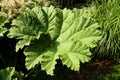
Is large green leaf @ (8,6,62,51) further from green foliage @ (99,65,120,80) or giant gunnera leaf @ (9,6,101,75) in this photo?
green foliage @ (99,65,120,80)

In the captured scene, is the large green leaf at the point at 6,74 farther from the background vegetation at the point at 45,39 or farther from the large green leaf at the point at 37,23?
the large green leaf at the point at 37,23

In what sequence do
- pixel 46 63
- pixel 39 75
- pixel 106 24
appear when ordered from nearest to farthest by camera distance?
1. pixel 46 63
2. pixel 39 75
3. pixel 106 24

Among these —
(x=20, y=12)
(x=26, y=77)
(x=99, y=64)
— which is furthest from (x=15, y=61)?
(x=99, y=64)

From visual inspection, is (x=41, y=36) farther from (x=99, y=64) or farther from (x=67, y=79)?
(x=99, y=64)

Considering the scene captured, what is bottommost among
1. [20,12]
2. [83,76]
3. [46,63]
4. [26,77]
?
[83,76]

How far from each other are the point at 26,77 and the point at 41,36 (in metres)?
0.64

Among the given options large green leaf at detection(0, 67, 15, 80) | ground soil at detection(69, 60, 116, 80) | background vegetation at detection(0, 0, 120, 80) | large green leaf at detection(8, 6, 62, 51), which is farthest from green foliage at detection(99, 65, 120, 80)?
large green leaf at detection(0, 67, 15, 80)

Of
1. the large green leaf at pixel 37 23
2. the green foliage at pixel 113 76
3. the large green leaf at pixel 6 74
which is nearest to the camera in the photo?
the large green leaf at pixel 6 74

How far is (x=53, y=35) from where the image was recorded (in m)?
4.17

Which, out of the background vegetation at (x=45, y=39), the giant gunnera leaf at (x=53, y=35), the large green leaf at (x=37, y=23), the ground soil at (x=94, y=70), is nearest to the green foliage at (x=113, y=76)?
the background vegetation at (x=45, y=39)

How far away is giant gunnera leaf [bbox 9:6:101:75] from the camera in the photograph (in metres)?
3.89

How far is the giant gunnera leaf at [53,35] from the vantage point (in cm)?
389

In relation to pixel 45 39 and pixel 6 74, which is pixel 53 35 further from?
pixel 6 74

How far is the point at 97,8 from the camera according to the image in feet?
18.9
